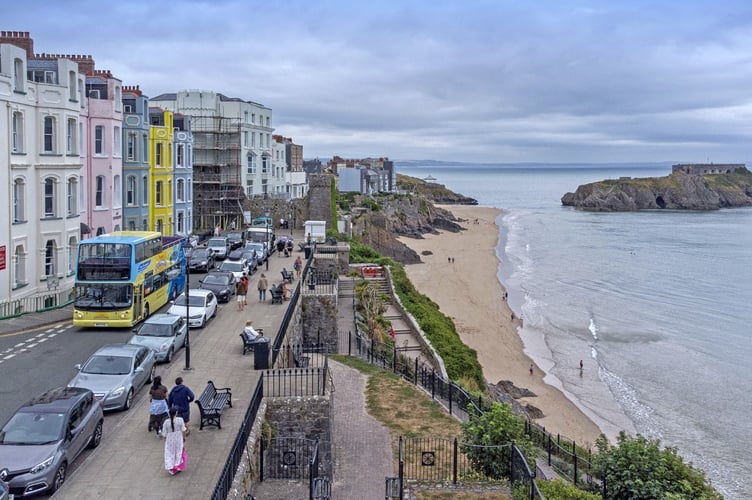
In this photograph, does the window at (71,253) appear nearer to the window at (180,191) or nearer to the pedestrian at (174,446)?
the window at (180,191)

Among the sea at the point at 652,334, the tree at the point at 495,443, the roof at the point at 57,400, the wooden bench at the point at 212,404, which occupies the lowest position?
the sea at the point at 652,334

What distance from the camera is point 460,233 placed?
109750mm

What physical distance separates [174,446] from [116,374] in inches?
195

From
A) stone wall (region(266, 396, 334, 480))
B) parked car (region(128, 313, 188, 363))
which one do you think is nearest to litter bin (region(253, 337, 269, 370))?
parked car (region(128, 313, 188, 363))

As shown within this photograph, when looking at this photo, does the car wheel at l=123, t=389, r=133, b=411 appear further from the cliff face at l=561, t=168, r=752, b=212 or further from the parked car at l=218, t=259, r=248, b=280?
the cliff face at l=561, t=168, r=752, b=212

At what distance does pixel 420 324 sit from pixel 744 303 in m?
35.1

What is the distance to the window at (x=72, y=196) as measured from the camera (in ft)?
107

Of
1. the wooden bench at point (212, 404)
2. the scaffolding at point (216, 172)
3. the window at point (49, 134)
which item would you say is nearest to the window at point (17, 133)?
the window at point (49, 134)

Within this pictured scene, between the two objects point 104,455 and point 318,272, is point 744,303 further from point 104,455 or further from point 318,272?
point 104,455

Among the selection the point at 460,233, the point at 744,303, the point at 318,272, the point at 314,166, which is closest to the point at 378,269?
the point at 318,272

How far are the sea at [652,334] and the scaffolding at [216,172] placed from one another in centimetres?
2467

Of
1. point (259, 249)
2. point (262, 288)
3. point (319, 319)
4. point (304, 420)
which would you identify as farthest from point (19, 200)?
point (304, 420)

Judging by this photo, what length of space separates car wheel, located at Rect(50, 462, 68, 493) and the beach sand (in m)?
21.0

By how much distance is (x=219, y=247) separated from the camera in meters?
43.0
